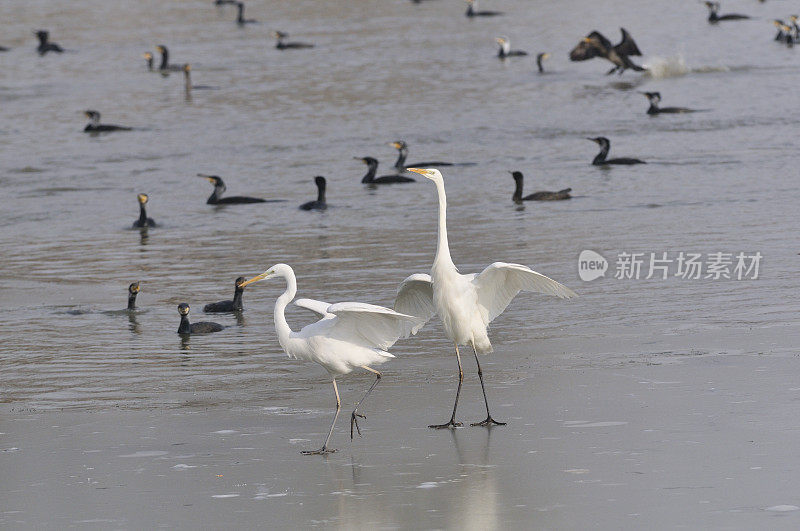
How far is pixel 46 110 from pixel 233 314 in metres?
25.9

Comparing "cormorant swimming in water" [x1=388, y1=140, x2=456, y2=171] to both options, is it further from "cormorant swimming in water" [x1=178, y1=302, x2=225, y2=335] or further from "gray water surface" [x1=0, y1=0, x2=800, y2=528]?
"cormorant swimming in water" [x1=178, y1=302, x2=225, y2=335]

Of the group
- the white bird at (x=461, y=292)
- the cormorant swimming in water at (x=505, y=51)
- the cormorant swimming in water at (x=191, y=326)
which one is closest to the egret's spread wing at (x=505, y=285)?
the white bird at (x=461, y=292)

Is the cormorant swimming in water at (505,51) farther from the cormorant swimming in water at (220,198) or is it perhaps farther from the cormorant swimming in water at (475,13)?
the cormorant swimming in water at (220,198)

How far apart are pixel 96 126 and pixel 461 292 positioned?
24747mm

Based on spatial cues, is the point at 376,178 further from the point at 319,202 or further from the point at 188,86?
the point at 188,86

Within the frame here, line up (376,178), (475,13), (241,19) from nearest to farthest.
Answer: (376,178)
(475,13)
(241,19)

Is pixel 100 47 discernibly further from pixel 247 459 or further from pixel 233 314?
pixel 247 459

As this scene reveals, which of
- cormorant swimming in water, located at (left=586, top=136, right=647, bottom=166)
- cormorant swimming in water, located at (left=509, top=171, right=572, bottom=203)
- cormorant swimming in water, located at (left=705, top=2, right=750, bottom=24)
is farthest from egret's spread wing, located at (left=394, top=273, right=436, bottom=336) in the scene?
cormorant swimming in water, located at (left=705, top=2, right=750, bottom=24)

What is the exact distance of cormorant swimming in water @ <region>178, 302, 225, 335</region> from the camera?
1310 cm

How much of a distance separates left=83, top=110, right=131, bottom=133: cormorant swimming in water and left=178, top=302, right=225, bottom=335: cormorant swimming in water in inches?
803

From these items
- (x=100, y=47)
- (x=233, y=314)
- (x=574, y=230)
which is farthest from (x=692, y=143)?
(x=100, y=47)

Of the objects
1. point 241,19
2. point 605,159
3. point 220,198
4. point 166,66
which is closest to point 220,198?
point 220,198

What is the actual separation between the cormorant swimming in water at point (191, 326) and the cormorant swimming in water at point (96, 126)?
2040cm

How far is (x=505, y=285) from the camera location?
990 centimetres
